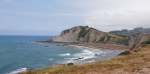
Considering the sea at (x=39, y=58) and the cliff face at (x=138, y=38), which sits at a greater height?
the cliff face at (x=138, y=38)

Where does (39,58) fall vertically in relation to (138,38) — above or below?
below

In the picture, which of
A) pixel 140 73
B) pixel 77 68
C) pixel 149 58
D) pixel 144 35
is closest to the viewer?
pixel 140 73

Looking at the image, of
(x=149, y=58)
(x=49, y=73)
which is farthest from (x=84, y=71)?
(x=149, y=58)

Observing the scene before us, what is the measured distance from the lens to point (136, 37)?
173500 mm

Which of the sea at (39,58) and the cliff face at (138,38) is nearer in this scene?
the sea at (39,58)

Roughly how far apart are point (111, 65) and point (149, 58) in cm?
723

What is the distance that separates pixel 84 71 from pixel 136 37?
491ft

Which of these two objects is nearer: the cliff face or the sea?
the sea

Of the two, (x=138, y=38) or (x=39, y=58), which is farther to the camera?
(x=138, y=38)

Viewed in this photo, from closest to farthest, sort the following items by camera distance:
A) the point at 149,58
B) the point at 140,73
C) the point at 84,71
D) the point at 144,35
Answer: the point at 140,73 → the point at 84,71 → the point at 149,58 → the point at 144,35

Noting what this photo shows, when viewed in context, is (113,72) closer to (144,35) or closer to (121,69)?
(121,69)

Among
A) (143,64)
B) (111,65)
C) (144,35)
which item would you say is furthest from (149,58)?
(144,35)

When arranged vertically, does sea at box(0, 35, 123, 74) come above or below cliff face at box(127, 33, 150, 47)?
below

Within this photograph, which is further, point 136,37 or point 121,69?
point 136,37
